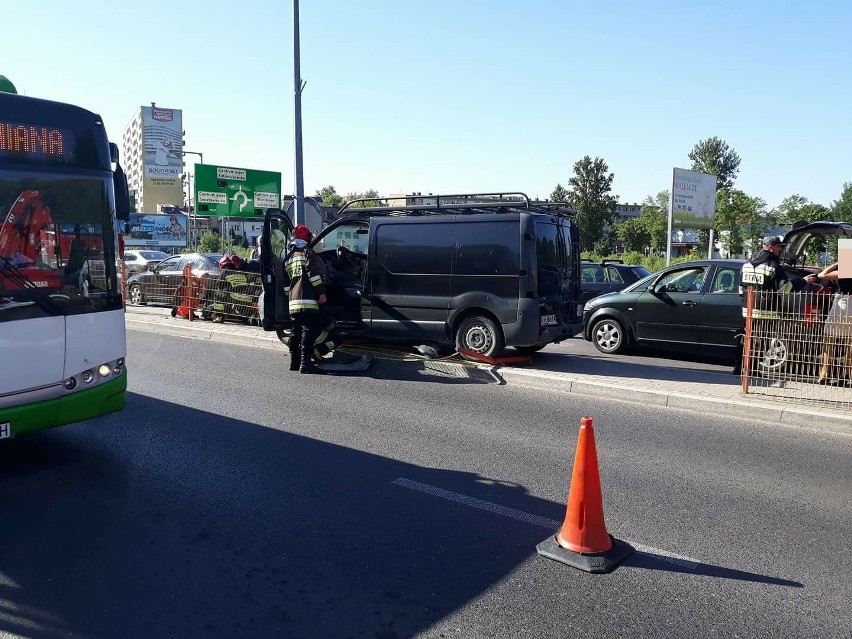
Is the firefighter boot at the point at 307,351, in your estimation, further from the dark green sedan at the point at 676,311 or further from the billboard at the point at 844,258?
the billboard at the point at 844,258

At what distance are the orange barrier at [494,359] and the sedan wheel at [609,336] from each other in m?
2.15

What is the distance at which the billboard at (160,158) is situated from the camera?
3986 inches

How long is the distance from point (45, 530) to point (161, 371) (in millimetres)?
5693

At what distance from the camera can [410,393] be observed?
347 inches

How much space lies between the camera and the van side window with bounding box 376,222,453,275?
1020cm

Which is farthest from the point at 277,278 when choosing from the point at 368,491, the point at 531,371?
the point at 368,491

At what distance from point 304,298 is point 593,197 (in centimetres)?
5972

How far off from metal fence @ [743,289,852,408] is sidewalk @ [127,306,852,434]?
0.83 feet

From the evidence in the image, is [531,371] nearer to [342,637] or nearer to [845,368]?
[845,368]

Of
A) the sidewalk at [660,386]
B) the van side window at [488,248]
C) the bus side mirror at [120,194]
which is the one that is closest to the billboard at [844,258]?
the sidewalk at [660,386]

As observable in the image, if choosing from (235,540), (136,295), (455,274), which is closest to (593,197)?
(136,295)

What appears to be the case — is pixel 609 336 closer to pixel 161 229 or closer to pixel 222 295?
pixel 222 295

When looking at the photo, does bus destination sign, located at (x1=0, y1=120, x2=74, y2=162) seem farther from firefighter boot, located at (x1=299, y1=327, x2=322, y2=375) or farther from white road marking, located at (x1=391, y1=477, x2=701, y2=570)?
firefighter boot, located at (x1=299, y1=327, x2=322, y2=375)

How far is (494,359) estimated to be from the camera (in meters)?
10.1
